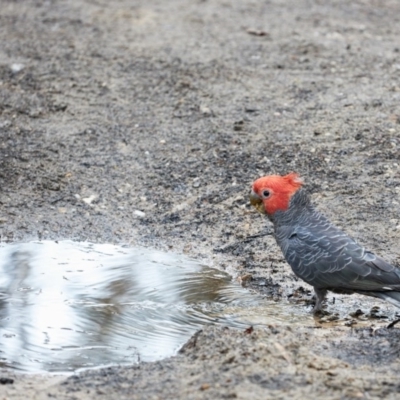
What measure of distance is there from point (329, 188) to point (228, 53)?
3.23 metres

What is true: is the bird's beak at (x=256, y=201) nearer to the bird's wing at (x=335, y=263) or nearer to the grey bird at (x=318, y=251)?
the grey bird at (x=318, y=251)

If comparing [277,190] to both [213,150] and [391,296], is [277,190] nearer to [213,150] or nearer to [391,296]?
[391,296]

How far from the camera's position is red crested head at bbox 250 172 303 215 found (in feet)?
20.2

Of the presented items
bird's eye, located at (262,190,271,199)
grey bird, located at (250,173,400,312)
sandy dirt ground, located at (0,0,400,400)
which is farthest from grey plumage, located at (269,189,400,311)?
sandy dirt ground, located at (0,0,400,400)

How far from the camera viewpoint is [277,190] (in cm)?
618

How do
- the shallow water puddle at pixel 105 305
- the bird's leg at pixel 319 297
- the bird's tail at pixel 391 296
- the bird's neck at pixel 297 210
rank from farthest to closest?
the bird's neck at pixel 297 210, the bird's leg at pixel 319 297, the bird's tail at pixel 391 296, the shallow water puddle at pixel 105 305

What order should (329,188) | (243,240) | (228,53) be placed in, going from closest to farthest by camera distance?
(243,240)
(329,188)
(228,53)

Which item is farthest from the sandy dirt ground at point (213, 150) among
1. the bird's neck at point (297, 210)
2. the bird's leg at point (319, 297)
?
the bird's neck at point (297, 210)

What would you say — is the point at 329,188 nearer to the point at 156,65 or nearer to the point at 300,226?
the point at 300,226

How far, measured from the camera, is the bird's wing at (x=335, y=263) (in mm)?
5621

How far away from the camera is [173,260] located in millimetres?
6793

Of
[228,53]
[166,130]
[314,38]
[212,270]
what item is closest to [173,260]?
[212,270]

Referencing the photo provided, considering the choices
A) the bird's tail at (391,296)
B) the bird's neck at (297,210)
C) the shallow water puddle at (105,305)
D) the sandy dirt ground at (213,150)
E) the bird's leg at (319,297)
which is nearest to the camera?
the sandy dirt ground at (213,150)

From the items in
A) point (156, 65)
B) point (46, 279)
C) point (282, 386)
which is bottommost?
point (46, 279)
